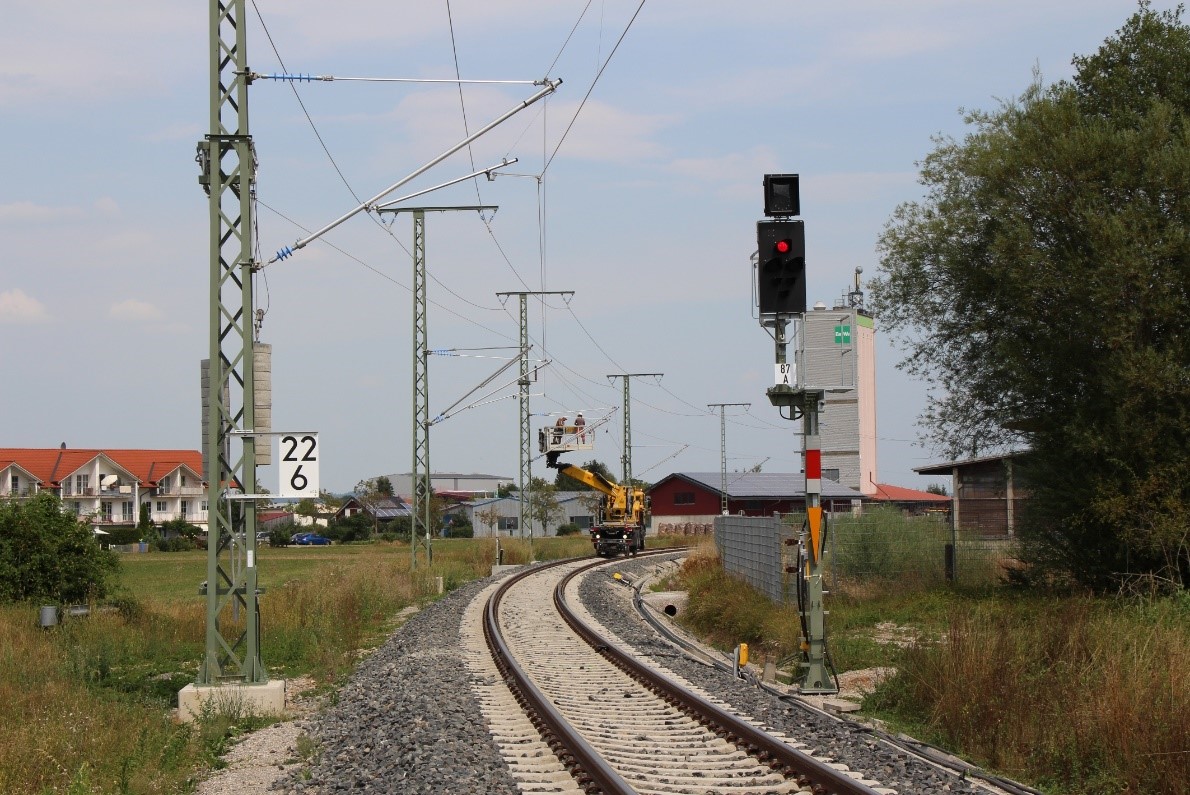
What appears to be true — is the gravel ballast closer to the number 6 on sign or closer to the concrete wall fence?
the number 6 on sign

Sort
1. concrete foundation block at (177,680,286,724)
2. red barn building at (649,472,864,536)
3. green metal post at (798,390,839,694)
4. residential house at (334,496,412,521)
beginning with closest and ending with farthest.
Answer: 1. concrete foundation block at (177,680,286,724)
2. green metal post at (798,390,839,694)
3. red barn building at (649,472,864,536)
4. residential house at (334,496,412,521)

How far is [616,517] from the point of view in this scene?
51.7 m

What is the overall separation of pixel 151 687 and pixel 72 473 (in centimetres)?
8263

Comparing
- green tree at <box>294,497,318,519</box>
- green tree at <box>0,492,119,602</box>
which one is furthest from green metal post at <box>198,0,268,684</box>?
green tree at <box>294,497,318,519</box>

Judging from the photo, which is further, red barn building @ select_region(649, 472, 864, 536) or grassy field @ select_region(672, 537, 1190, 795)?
red barn building @ select_region(649, 472, 864, 536)

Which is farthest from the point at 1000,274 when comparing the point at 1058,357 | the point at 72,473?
the point at 72,473

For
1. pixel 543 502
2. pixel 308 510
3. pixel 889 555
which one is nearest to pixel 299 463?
pixel 889 555

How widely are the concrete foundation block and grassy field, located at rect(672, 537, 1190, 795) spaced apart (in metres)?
6.20

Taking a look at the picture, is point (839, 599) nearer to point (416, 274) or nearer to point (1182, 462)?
point (1182, 462)

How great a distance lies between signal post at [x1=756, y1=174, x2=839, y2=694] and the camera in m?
13.2

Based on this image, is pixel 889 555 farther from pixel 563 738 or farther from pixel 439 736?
pixel 439 736

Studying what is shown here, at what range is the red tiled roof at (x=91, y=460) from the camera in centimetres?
8925

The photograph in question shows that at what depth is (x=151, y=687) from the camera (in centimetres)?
1466

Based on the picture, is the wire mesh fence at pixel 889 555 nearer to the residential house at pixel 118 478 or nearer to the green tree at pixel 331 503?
the residential house at pixel 118 478
